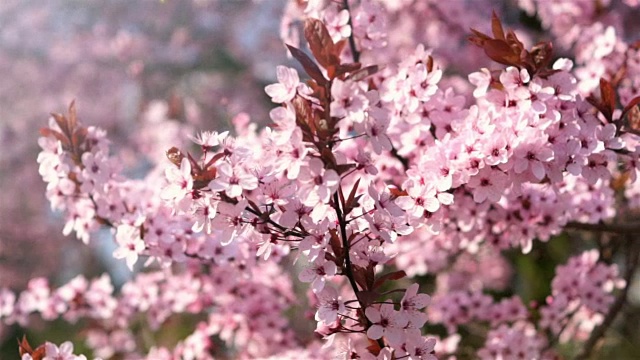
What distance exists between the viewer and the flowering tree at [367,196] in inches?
63.7

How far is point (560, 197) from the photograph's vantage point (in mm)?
2279

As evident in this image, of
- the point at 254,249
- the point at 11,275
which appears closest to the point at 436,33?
the point at 254,249

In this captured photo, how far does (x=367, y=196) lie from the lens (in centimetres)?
166

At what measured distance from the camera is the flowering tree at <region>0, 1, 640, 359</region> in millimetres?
1618

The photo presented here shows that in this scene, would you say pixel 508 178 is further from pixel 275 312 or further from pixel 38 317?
pixel 38 317

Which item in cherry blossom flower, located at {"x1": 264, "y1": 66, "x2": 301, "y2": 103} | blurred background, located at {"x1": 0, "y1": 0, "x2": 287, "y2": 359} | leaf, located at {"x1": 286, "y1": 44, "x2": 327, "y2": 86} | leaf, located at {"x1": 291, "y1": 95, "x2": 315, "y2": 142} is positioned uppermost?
blurred background, located at {"x1": 0, "y1": 0, "x2": 287, "y2": 359}

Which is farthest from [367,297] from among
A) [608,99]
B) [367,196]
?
[608,99]

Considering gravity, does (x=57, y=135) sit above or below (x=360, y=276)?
above

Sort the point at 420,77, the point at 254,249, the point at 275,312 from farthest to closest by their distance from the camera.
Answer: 1. the point at 275,312
2. the point at 254,249
3. the point at 420,77

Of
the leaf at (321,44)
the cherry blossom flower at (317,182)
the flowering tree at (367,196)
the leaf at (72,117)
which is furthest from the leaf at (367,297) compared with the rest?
the leaf at (72,117)

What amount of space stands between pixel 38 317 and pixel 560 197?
205 inches

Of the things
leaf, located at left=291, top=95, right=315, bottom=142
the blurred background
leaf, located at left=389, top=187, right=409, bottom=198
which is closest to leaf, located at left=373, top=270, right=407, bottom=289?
leaf, located at left=389, top=187, right=409, bottom=198

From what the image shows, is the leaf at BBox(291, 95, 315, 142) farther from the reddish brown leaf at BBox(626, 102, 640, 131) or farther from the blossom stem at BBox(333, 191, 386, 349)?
the reddish brown leaf at BBox(626, 102, 640, 131)

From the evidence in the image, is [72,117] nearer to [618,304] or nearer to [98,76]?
[618,304]
